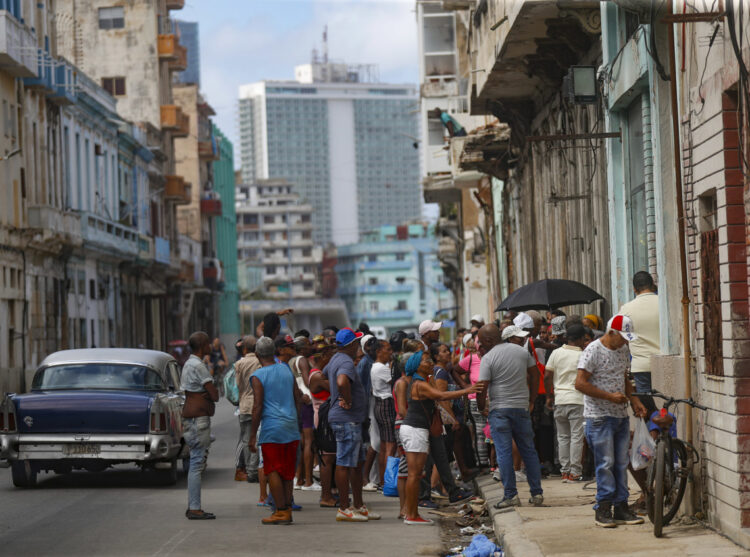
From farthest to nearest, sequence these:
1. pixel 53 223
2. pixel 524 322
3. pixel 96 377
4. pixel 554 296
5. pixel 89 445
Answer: pixel 53 223 < pixel 554 296 < pixel 96 377 < pixel 524 322 < pixel 89 445

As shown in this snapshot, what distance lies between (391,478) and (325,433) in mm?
1453

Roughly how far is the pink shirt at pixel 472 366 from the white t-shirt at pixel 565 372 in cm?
203

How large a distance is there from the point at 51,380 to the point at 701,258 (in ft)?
29.8

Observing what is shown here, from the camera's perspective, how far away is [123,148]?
56.7 m

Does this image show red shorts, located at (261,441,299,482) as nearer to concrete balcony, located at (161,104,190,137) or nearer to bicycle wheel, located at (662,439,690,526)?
bicycle wheel, located at (662,439,690,526)

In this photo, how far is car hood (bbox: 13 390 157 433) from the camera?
1608 centimetres

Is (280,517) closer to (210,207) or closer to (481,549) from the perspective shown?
(481,549)

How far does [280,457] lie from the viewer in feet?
43.1

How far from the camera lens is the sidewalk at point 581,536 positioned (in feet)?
33.0

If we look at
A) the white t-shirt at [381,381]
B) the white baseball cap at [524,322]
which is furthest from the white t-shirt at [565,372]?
the white t-shirt at [381,381]

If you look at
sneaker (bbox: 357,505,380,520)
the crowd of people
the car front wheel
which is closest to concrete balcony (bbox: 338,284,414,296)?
the crowd of people

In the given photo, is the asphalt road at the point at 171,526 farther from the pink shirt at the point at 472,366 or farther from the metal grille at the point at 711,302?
the metal grille at the point at 711,302

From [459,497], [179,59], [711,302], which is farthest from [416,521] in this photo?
[179,59]

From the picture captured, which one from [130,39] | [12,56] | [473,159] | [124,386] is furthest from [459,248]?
[124,386]
